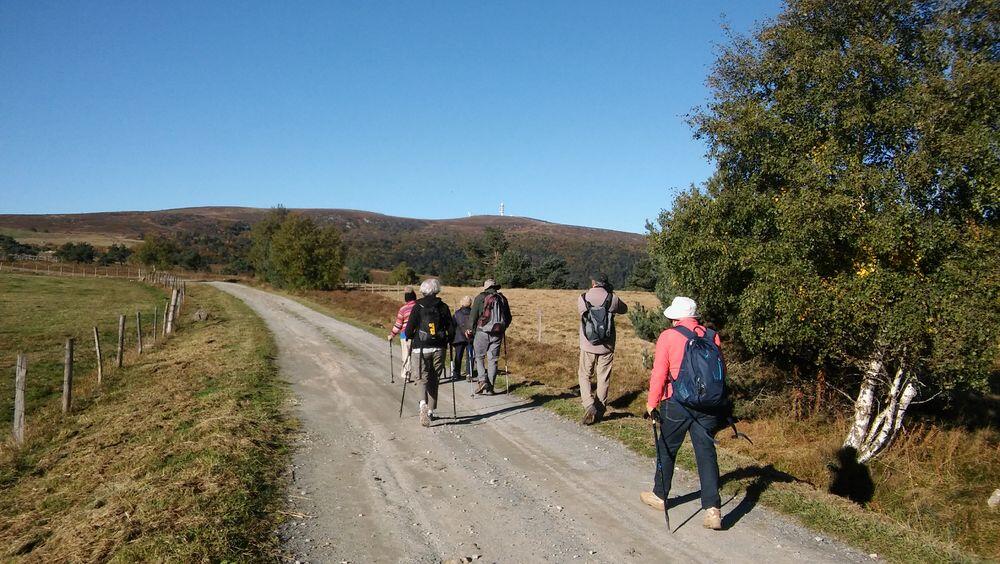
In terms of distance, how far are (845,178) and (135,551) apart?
10234mm

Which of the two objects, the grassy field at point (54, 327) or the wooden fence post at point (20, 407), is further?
the grassy field at point (54, 327)

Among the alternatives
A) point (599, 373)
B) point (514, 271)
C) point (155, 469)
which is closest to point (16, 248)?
point (514, 271)

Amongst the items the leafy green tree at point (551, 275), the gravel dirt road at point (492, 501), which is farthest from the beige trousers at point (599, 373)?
the leafy green tree at point (551, 275)

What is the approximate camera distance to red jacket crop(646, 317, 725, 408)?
215 inches

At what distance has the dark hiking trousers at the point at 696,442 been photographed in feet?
17.6

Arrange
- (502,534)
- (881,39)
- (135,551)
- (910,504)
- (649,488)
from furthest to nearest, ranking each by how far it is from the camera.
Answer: (881,39)
(910,504)
(649,488)
(502,534)
(135,551)

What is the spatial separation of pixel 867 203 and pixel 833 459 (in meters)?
4.25

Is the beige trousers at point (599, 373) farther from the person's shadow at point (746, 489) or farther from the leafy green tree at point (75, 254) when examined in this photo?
the leafy green tree at point (75, 254)

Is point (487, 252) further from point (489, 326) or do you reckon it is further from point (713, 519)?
point (713, 519)

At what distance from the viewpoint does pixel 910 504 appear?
30.0 ft

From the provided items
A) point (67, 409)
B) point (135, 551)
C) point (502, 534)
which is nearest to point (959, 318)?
point (502, 534)

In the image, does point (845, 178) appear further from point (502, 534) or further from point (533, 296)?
point (533, 296)

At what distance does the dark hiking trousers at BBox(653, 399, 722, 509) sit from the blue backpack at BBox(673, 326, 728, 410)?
143 millimetres

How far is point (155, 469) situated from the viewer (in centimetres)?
686
